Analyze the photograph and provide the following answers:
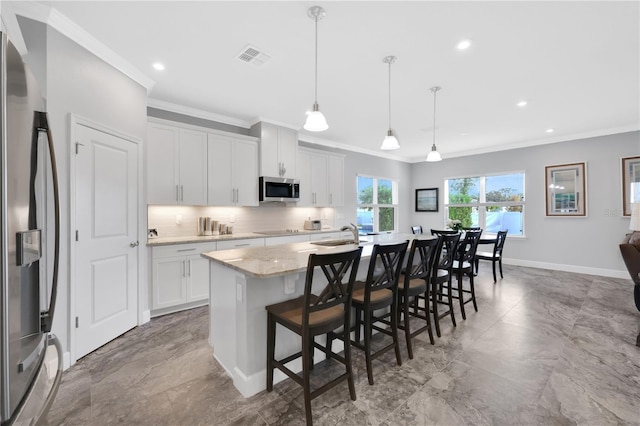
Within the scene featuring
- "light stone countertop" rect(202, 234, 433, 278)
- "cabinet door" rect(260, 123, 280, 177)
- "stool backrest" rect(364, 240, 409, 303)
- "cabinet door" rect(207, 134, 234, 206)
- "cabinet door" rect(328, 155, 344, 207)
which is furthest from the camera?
"cabinet door" rect(328, 155, 344, 207)

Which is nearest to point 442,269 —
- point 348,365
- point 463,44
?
point 348,365

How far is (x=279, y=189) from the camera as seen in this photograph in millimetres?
4855

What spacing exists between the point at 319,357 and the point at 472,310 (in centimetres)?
228

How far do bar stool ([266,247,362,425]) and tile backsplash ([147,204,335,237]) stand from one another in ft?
9.05

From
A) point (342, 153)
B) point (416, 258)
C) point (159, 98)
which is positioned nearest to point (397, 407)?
point (416, 258)

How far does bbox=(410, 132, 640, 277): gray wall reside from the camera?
5.20m

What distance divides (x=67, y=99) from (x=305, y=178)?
3556 millimetres

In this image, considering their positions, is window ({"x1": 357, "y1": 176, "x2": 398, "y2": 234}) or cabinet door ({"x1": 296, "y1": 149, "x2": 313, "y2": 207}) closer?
cabinet door ({"x1": 296, "y1": 149, "x2": 313, "y2": 207})

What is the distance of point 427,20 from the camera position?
2.30 m

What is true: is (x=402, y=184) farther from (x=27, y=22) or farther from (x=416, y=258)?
(x=27, y=22)

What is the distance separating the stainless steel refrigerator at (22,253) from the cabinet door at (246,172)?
332 centimetres

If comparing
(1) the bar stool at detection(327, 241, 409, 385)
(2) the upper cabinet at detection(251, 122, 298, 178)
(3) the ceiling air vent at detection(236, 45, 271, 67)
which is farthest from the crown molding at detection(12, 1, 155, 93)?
(1) the bar stool at detection(327, 241, 409, 385)

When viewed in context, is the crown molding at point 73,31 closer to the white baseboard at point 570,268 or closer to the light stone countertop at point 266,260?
the light stone countertop at point 266,260

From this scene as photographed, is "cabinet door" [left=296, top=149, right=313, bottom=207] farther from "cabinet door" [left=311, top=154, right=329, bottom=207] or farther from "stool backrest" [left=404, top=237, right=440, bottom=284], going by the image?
"stool backrest" [left=404, top=237, right=440, bottom=284]
